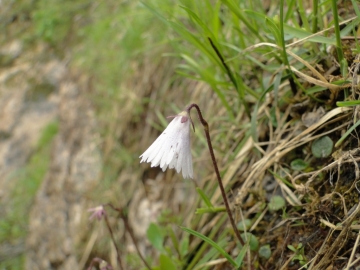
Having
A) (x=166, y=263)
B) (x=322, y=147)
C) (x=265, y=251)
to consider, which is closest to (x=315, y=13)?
(x=322, y=147)

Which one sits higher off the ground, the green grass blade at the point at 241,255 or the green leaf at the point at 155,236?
the green grass blade at the point at 241,255

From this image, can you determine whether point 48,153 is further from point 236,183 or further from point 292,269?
point 292,269

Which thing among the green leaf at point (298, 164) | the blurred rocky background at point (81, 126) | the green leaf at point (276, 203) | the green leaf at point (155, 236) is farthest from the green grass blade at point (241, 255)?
the blurred rocky background at point (81, 126)

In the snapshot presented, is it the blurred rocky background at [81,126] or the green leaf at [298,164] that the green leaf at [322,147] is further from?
the blurred rocky background at [81,126]

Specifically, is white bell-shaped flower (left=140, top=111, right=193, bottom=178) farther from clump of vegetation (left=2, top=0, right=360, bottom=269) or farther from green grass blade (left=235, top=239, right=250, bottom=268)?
green grass blade (left=235, top=239, right=250, bottom=268)

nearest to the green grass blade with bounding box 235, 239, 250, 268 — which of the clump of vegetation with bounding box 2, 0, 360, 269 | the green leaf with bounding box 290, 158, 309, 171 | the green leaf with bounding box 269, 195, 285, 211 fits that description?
the clump of vegetation with bounding box 2, 0, 360, 269
